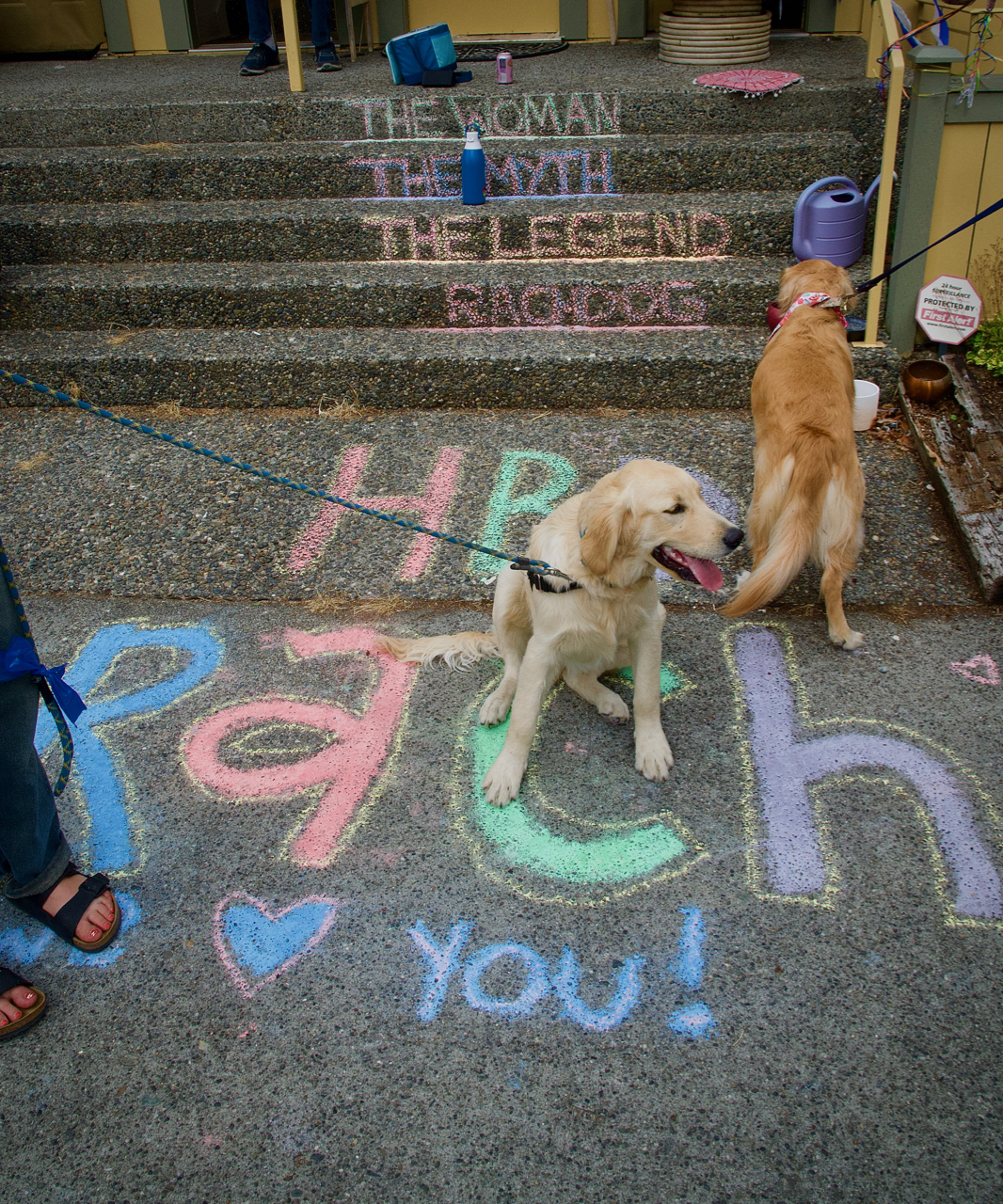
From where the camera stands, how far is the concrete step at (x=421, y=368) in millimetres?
4520

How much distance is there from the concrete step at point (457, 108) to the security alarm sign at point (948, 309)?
143 cm

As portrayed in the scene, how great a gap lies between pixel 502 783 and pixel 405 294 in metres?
3.31

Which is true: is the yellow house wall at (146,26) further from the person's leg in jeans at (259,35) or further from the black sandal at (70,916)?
the black sandal at (70,916)

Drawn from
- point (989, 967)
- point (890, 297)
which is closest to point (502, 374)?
point (890, 297)

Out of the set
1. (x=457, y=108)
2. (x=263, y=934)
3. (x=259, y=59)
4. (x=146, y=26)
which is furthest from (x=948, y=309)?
(x=146, y=26)

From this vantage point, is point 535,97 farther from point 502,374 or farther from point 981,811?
point 981,811

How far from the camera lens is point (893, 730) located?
109 inches

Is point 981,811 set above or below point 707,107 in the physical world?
below

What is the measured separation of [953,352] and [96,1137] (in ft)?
16.3

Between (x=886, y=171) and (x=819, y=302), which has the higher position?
(x=886, y=171)

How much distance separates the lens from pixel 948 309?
454 centimetres

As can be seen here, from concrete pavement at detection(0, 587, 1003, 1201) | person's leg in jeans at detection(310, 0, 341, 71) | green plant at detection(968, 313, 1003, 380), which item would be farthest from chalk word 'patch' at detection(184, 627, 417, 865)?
person's leg in jeans at detection(310, 0, 341, 71)

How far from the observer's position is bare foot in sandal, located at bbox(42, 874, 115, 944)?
225 cm

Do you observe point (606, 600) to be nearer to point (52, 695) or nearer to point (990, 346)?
point (52, 695)
